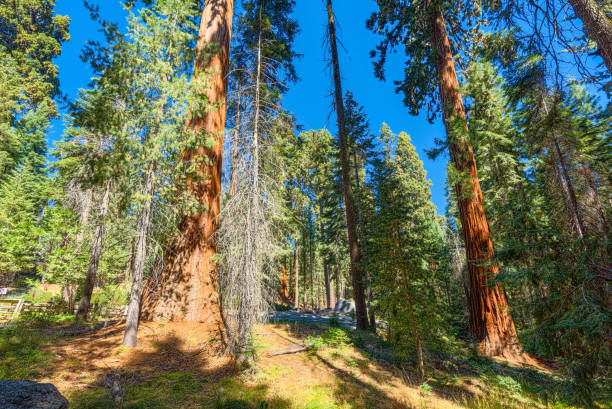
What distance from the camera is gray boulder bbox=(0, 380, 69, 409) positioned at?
2.17 meters

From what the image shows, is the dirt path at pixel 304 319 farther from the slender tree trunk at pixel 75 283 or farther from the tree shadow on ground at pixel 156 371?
the slender tree trunk at pixel 75 283

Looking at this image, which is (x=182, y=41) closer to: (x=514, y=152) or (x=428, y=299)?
(x=428, y=299)

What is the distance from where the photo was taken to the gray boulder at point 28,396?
217cm

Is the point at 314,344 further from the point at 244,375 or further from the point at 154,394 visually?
the point at 154,394

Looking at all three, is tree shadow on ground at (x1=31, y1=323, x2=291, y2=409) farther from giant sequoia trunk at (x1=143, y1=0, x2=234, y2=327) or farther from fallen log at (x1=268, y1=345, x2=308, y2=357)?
fallen log at (x1=268, y1=345, x2=308, y2=357)

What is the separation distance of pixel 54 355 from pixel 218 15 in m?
10.4

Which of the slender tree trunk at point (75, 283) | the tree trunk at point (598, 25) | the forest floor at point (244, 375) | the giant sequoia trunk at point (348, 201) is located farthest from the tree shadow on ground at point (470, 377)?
the slender tree trunk at point (75, 283)

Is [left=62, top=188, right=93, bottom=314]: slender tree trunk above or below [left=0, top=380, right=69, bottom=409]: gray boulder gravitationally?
above

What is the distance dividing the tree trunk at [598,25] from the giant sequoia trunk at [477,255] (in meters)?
3.37

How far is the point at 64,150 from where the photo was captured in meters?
13.8

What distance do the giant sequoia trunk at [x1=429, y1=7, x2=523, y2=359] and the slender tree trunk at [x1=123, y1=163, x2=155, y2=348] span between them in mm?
8341

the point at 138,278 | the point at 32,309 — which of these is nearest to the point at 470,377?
the point at 138,278

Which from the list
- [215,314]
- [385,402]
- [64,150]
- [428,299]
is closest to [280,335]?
[215,314]

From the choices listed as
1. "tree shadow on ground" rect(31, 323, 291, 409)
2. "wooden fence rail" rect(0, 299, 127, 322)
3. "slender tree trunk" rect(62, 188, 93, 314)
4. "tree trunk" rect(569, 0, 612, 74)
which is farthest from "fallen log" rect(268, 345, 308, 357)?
"slender tree trunk" rect(62, 188, 93, 314)
